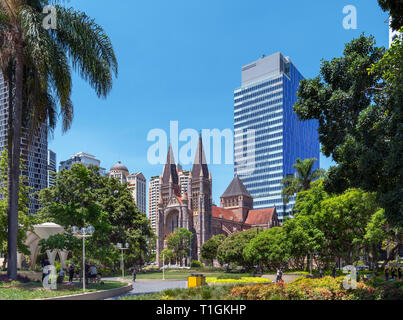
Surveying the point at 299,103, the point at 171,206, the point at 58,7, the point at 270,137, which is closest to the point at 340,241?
the point at 299,103

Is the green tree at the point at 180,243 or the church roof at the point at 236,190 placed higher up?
the church roof at the point at 236,190

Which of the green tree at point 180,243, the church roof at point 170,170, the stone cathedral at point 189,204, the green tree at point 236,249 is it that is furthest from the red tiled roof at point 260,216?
the green tree at point 236,249

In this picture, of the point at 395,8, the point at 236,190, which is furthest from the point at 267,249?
the point at 236,190

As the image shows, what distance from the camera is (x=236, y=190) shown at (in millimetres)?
136375

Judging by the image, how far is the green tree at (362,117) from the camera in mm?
14742

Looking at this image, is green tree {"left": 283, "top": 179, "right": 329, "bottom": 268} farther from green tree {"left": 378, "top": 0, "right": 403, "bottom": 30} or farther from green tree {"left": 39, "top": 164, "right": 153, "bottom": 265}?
green tree {"left": 378, "top": 0, "right": 403, "bottom": 30}

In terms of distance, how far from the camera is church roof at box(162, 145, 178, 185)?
123812 millimetres

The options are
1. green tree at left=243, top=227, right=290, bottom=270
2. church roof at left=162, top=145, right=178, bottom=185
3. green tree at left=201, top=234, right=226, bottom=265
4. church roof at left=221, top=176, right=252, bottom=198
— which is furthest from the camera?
church roof at left=221, top=176, right=252, bottom=198

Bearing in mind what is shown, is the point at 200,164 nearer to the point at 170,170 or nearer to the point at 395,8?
the point at 170,170

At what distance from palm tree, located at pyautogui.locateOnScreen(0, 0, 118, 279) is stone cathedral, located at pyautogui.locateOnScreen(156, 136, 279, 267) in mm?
90922

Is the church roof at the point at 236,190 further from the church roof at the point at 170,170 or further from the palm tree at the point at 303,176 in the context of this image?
the palm tree at the point at 303,176

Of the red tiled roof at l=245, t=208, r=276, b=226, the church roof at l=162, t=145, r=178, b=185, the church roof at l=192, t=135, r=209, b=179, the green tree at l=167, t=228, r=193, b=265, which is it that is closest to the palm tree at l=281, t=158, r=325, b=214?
the green tree at l=167, t=228, r=193, b=265

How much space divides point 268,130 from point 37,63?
131 metres
